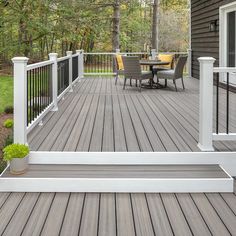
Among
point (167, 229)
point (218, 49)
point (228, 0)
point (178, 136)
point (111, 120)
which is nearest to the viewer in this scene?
point (167, 229)

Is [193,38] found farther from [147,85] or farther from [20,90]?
[20,90]

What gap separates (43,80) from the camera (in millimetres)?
5828

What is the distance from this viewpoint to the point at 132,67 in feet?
29.5

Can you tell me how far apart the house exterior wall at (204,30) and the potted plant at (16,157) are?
6621 mm

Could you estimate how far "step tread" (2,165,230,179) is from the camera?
346 centimetres

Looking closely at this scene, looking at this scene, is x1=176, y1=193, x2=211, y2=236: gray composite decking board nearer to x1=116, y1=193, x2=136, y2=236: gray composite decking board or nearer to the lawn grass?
x1=116, y1=193, x2=136, y2=236: gray composite decking board

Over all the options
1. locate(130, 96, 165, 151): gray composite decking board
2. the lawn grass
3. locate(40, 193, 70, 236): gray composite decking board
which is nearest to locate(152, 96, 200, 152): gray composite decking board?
locate(130, 96, 165, 151): gray composite decking board

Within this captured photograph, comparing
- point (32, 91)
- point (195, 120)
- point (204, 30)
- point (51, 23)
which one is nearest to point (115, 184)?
point (32, 91)

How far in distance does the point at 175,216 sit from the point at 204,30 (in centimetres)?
896

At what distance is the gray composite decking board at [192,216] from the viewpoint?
8.41 ft

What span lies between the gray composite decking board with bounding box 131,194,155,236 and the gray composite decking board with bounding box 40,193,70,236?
21.0 inches

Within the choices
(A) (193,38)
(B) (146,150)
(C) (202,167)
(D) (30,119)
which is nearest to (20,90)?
(D) (30,119)

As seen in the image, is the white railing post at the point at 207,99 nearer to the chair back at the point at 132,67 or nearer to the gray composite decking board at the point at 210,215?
the gray composite decking board at the point at 210,215

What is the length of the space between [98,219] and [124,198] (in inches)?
19.2
